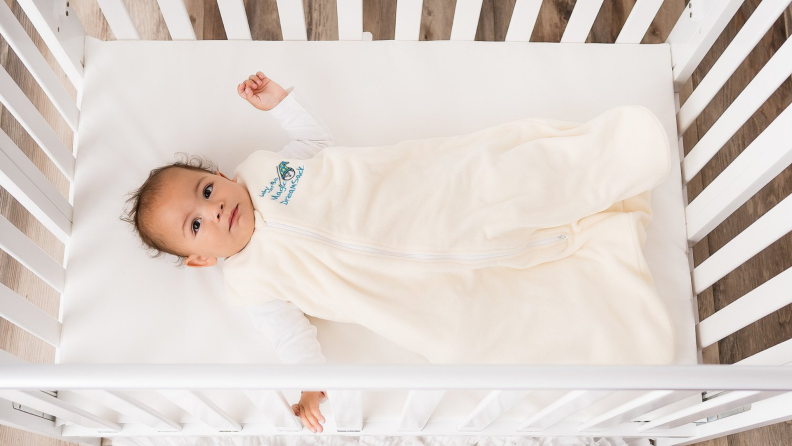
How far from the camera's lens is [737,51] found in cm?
105

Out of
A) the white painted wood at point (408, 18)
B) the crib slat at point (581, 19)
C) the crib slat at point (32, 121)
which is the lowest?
the crib slat at point (32, 121)

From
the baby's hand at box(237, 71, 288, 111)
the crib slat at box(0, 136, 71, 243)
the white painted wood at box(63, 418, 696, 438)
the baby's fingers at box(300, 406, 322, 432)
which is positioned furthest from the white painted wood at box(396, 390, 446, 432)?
the crib slat at box(0, 136, 71, 243)

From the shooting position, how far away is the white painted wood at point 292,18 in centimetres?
115

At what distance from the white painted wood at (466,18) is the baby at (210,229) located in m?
0.54

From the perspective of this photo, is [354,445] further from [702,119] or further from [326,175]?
[702,119]

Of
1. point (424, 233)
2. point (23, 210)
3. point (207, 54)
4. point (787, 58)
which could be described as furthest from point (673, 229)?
point (23, 210)

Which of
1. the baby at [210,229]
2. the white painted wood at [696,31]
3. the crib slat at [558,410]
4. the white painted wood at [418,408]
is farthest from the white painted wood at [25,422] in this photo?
the white painted wood at [696,31]

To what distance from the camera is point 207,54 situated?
4.01ft

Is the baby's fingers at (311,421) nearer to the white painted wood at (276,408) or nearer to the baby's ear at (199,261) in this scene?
the white painted wood at (276,408)

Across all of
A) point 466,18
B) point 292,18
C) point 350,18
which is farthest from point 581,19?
point 292,18

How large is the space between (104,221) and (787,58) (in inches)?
47.1

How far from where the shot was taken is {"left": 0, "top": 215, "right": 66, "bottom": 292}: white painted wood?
946 mm

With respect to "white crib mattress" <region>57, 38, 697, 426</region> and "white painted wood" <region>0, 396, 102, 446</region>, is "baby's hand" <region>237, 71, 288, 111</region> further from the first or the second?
"white painted wood" <region>0, 396, 102, 446</region>

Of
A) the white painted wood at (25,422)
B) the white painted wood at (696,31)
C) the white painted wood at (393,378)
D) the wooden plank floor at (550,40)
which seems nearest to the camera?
the white painted wood at (393,378)
